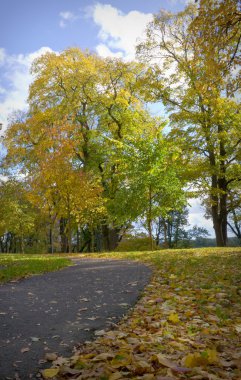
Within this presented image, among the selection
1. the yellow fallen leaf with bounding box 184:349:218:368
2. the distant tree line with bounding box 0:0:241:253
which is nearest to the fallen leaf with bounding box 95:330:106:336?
the yellow fallen leaf with bounding box 184:349:218:368

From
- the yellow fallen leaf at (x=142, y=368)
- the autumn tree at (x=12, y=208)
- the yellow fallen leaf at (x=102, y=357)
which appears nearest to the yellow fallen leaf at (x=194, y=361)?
the yellow fallen leaf at (x=142, y=368)

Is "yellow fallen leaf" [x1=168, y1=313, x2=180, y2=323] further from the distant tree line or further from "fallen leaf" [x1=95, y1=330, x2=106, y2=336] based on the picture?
the distant tree line

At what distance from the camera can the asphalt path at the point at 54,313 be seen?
330 centimetres

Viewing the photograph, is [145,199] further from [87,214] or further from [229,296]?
[229,296]

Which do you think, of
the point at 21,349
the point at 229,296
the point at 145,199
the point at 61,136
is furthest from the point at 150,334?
the point at 61,136

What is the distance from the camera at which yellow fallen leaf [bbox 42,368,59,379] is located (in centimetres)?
278

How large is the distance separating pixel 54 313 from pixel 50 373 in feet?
6.84

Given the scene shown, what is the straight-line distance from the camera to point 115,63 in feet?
83.8

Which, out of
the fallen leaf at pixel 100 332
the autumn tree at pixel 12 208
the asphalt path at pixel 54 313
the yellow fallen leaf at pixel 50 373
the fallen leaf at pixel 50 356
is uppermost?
the autumn tree at pixel 12 208

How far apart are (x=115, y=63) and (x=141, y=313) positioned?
77.2ft

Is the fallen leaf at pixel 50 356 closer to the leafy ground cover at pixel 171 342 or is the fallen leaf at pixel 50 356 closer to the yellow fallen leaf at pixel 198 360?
the leafy ground cover at pixel 171 342

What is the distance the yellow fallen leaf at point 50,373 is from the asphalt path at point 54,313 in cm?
9

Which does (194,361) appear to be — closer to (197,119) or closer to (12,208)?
(197,119)

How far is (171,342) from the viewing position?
11.6 feet
